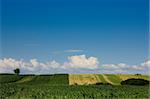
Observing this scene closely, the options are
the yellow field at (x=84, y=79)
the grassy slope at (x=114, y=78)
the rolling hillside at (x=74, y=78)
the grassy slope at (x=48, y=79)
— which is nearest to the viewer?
the yellow field at (x=84, y=79)

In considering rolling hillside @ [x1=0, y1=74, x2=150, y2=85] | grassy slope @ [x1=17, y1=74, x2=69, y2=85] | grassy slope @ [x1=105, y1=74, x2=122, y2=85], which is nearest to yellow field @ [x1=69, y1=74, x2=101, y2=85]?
rolling hillside @ [x1=0, y1=74, x2=150, y2=85]

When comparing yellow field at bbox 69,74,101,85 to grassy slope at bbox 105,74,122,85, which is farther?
grassy slope at bbox 105,74,122,85

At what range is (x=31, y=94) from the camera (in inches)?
1085

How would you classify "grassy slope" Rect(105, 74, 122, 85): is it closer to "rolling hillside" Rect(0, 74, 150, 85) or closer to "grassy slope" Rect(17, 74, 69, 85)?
"rolling hillside" Rect(0, 74, 150, 85)

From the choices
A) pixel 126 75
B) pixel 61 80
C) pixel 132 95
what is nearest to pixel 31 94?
pixel 132 95

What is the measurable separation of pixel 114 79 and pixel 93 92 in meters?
35.2

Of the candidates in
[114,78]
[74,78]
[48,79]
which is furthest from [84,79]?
[114,78]

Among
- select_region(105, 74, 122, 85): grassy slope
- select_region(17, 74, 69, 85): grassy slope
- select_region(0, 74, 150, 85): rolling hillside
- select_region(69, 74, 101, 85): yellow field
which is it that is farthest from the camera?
select_region(105, 74, 122, 85): grassy slope

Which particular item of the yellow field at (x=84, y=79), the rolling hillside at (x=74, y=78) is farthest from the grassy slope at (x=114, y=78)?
the yellow field at (x=84, y=79)

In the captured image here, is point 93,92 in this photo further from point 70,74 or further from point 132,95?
point 70,74

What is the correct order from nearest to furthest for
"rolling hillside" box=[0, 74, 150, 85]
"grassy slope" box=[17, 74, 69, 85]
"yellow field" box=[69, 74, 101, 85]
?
"yellow field" box=[69, 74, 101, 85], "rolling hillside" box=[0, 74, 150, 85], "grassy slope" box=[17, 74, 69, 85]

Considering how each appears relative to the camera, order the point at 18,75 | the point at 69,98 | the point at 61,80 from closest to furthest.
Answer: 1. the point at 69,98
2. the point at 61,80
3. the point at 18,75

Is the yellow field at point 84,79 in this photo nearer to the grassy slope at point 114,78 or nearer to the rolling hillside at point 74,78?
the rolling hillside at point 74,78

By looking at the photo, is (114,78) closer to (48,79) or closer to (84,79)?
(84,79)
